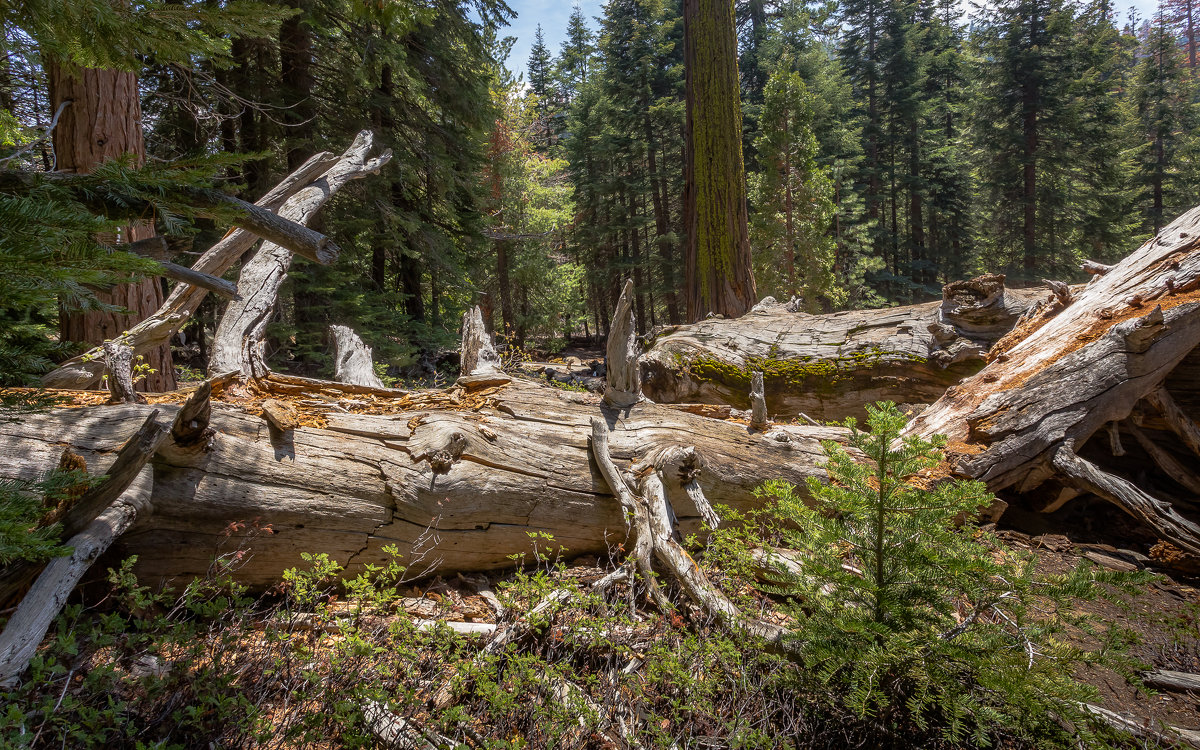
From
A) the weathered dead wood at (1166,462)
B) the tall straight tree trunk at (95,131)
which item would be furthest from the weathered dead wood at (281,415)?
the weathered dead wood at (1166,462)

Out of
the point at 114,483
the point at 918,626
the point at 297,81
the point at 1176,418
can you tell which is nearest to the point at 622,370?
the point at 918,626

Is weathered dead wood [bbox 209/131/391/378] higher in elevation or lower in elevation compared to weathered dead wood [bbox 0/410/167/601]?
higher

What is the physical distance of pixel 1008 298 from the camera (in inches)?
201

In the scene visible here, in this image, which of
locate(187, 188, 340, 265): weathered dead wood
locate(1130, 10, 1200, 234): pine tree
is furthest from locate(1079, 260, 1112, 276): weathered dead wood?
locate(1130, 10, 1200, 234): pine tree

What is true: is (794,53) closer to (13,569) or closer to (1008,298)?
(1008,298)

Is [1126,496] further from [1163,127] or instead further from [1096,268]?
[1163,127]

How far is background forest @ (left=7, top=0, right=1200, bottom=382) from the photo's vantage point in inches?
351

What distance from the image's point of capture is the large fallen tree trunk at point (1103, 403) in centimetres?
358

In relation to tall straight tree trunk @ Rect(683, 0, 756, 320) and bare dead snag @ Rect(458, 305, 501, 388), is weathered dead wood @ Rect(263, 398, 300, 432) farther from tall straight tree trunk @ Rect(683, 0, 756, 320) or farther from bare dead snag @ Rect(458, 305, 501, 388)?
tall straight tree trunk @ Rect(683, 0, 756, 320)

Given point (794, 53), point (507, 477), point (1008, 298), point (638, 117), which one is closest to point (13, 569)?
point (507, 477)

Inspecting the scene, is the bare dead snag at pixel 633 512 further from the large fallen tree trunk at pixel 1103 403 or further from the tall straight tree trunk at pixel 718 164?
the tall straight tree trunk at pixel 718 164

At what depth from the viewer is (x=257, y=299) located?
3.99 m

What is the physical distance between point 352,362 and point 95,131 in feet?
10.1

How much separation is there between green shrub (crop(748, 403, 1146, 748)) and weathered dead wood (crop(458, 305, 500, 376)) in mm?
2700
